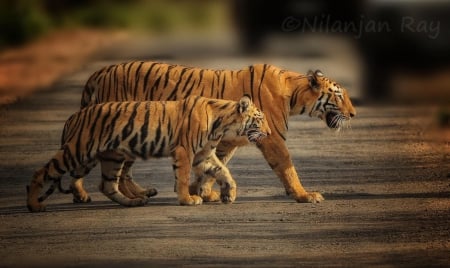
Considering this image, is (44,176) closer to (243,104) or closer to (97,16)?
(243,104)

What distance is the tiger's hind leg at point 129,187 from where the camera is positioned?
43.0 feet

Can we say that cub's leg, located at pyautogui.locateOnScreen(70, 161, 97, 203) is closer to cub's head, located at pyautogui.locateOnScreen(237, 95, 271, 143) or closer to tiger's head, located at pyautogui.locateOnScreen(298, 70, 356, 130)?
cub's head, located at pyautogui.locateOnScreen(237, 95, 271, 143)

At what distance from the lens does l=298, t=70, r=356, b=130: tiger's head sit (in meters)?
13.5

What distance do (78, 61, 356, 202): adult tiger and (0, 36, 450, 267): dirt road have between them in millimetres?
325

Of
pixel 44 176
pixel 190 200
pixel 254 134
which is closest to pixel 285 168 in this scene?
pixel 254 134

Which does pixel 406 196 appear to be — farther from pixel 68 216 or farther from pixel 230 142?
pixel 68 216

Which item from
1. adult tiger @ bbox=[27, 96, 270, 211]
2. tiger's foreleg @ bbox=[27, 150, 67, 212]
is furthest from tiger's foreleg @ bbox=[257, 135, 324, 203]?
tiger's foreleg @ bbox=[27, 150, 67, 212]

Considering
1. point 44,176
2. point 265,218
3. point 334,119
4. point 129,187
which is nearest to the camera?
point 265,218

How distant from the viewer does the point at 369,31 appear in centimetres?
2033

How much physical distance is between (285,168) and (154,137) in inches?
46.5

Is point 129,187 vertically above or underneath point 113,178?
underneath

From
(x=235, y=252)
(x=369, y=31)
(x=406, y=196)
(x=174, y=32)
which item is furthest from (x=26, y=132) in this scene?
(x=174, y=32)

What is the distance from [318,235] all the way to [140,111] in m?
2.14

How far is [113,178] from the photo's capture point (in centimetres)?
1266
